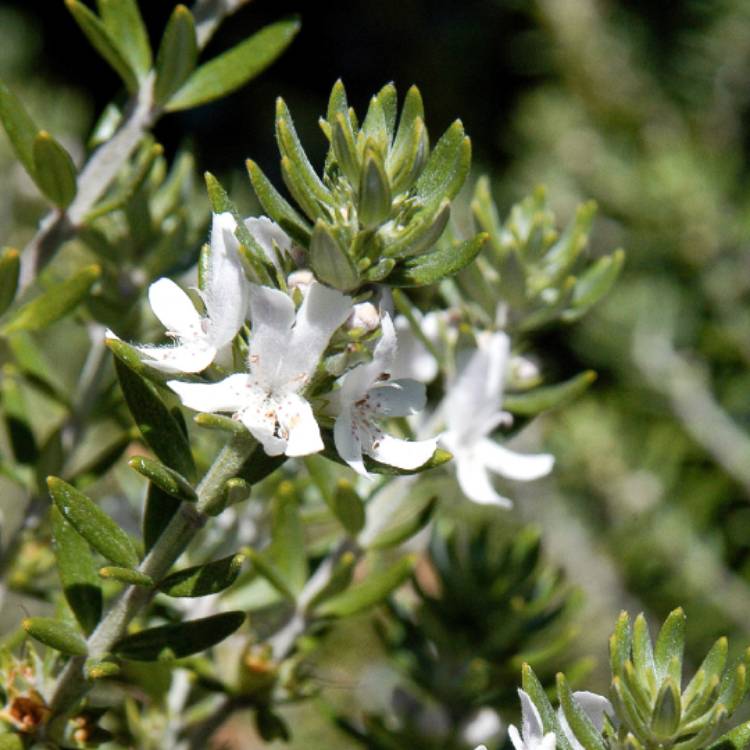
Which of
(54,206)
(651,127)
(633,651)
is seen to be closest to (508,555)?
(633,651)

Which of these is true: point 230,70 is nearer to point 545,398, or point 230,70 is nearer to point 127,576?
point 545,398

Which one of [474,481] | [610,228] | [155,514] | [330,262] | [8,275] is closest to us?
[330,262]

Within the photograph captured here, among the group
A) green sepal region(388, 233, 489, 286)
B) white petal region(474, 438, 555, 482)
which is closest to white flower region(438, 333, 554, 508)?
white petal region(474, 438, 555, 482)

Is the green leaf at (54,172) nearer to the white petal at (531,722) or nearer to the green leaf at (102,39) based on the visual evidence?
the green leaf at (102,39)

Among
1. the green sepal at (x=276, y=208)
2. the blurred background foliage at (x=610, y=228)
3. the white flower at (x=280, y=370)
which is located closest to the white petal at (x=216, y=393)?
the white flower at (x=280, y=370)

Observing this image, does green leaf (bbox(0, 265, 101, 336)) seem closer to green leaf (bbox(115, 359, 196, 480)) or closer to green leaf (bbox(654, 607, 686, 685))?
green leaf (bbox(115, 359, 196, 480))

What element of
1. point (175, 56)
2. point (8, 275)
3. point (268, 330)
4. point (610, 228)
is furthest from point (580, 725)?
point (610, 228)
